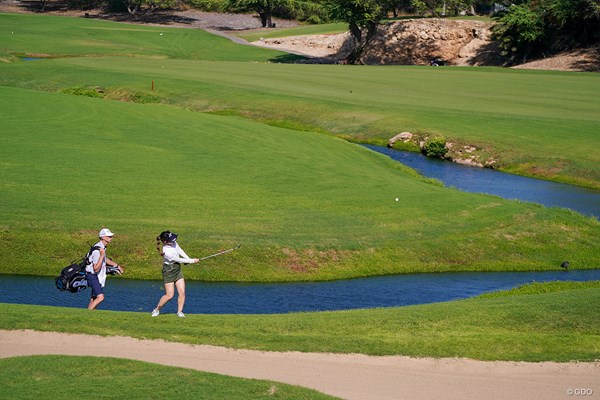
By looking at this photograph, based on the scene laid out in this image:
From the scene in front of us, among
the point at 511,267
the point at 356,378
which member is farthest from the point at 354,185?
the point at 356,378

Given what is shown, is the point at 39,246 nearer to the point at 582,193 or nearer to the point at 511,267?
the point at 511,267

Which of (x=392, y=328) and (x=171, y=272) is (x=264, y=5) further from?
(x=392, y=328)

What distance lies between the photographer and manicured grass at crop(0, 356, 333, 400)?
1445cm

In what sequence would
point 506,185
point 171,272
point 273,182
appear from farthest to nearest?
point 506,185 → point 273,182 → point 171,272

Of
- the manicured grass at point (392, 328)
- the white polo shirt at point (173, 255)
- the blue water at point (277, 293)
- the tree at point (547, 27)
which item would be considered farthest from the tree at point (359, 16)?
the white polo shirt at point (173, 255)

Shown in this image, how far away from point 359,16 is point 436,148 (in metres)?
56.1

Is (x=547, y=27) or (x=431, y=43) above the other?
(x=547, y=27)

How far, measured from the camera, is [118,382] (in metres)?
14.9

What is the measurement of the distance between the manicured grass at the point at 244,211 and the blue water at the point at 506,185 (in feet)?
11.0

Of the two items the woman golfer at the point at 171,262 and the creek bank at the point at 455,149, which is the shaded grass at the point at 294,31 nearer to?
the creek bank at the point at 455,149

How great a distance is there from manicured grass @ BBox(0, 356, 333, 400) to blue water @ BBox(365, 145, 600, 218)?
28537mm

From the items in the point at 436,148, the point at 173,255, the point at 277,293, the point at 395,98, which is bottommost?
the point at 436,148

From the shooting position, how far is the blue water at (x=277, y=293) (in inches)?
1005

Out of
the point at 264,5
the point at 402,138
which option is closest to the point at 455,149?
the point at 402,138
